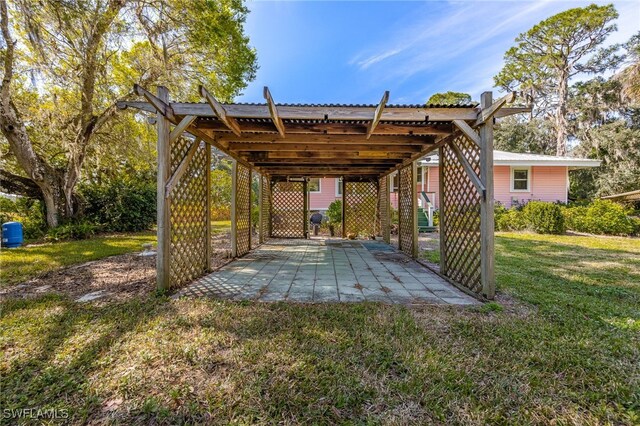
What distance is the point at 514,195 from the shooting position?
13117mm

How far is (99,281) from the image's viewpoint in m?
3.97

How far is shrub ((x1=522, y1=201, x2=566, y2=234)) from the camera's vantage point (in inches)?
395

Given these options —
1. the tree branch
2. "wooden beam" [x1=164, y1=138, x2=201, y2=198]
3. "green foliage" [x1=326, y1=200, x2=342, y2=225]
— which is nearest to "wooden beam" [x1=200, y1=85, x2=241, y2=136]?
"wooden beam" [x1=164, y1=138, x2=201, y2=198]

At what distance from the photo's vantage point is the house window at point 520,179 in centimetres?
1305

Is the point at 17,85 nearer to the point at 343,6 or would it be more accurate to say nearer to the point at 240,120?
the point at 240,120

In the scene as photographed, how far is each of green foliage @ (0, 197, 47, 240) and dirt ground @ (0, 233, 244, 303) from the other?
16.9ft

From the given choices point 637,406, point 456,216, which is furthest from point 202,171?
point 637,406

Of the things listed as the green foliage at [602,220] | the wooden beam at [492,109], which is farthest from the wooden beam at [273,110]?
the green foliage at [602,220]

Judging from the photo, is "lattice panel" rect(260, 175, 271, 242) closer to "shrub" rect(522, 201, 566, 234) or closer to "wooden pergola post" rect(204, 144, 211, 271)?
"wooden pergola post" rect(204, 144, 211, 271)

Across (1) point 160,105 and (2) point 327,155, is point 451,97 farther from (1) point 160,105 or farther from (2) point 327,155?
(1) point 160,105

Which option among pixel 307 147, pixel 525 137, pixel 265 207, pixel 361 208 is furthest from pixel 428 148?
pixel 525 137

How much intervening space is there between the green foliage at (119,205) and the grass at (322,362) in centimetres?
788

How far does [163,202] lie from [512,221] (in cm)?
1205

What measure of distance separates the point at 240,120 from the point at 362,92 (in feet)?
39.6
